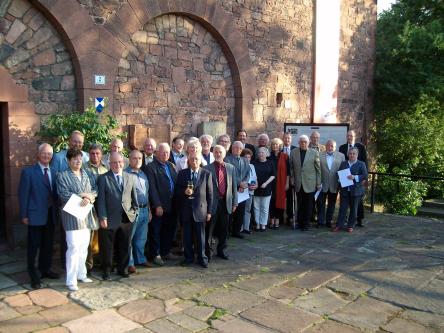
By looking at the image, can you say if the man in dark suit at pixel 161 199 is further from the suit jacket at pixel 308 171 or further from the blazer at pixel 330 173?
the blazer at pixel 330 173

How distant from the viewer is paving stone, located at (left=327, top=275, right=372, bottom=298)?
16.1 ft

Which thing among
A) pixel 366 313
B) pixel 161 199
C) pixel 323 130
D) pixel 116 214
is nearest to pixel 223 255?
pixel 161 199

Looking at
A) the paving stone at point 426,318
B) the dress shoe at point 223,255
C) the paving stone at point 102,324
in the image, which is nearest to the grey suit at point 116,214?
the paving stone at point 102,324

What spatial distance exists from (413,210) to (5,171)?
9703 millimetres

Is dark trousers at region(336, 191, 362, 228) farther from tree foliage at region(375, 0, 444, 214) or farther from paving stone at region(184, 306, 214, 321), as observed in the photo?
tree foliage at region(375, 0, 444, 214)

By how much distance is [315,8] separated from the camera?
10398 mm

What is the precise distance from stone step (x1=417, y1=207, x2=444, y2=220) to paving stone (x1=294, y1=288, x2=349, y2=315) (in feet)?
24.4

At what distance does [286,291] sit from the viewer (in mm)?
4840

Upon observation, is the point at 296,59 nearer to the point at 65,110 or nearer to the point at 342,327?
the point at 65,110

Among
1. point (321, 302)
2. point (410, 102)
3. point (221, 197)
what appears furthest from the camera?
point (410, 102)

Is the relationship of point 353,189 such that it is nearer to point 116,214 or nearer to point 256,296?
point 256,296

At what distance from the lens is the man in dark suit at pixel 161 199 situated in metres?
5.58

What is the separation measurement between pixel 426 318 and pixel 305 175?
11.8 feet

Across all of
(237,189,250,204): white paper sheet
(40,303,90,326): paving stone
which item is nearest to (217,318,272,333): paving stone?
(40,303,90,326): paving stone
